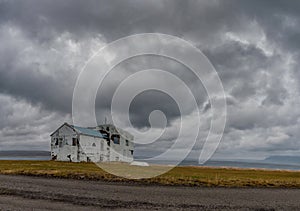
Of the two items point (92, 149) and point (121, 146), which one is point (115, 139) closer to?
point (121, 146)

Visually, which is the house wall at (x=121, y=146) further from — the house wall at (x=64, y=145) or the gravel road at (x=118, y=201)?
the gravel road at (x=118, y=201)

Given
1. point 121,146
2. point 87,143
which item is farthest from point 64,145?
point 121,146

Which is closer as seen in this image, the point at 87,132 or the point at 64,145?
the point at 64,145

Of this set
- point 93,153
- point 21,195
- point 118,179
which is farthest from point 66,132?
point 21,195

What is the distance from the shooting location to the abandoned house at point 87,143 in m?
62.0

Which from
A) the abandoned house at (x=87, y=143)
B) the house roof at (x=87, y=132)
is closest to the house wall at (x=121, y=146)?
the abandoned house at (x=87, y=143)

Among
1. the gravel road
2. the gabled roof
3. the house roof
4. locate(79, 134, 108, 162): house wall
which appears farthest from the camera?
locate(79, 134, 108, 162): house wall

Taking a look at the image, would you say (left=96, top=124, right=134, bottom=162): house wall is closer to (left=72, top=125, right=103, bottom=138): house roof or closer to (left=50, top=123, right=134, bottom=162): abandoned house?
(left=50, top=123, right=134, bottom=162): abandoned house

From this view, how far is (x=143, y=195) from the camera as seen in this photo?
1984cm

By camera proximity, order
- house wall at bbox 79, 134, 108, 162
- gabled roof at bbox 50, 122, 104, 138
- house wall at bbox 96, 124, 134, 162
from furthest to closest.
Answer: house wall at bbox 96, 124, 134, 162 → house wall at bbox 79, 134, 108, 162 → gabled roof at bbox 50, 122, 104, 138

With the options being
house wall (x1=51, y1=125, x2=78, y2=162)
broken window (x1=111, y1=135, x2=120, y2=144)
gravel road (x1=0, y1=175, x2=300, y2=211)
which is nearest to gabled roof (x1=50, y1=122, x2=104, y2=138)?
house wall (x1=51, y1=125, x2=78, y2=162)

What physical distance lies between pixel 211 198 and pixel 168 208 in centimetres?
512

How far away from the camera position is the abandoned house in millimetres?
62000

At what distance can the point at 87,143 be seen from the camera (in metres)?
63.5
